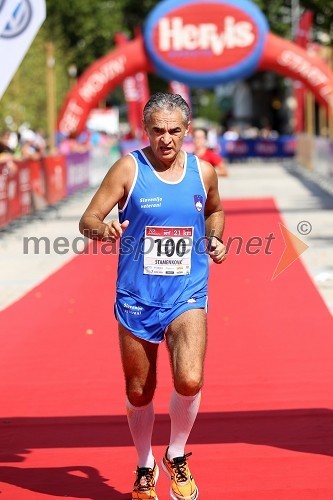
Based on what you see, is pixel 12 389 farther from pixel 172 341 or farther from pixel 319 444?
pixel 172 341

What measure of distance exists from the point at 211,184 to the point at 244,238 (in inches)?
566

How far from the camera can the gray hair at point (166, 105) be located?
5.73m

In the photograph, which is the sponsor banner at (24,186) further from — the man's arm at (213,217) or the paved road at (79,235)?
the man's arm at (213,217)

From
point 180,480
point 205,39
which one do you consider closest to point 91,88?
point 205,39

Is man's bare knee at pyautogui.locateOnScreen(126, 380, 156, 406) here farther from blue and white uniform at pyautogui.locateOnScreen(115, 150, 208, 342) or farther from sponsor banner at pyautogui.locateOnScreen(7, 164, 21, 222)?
sponsor banner at pyautogui.locateOnScreen(7, 164, 21, 222)

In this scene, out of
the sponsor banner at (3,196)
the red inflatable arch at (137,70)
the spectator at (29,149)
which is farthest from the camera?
the red inflatable arch at (137,70)

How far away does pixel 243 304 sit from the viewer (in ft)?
41.8

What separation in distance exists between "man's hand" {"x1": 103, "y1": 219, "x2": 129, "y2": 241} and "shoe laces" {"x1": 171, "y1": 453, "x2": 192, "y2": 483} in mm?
1049

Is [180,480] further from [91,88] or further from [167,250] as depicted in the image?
[91,88]

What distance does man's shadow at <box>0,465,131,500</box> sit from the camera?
5.99m

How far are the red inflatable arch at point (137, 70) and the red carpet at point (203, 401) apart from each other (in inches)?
948

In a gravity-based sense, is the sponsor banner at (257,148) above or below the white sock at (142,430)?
above

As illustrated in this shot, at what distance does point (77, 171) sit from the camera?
33906 mm

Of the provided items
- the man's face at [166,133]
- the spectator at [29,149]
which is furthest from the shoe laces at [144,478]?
the spectator at [29,149]
